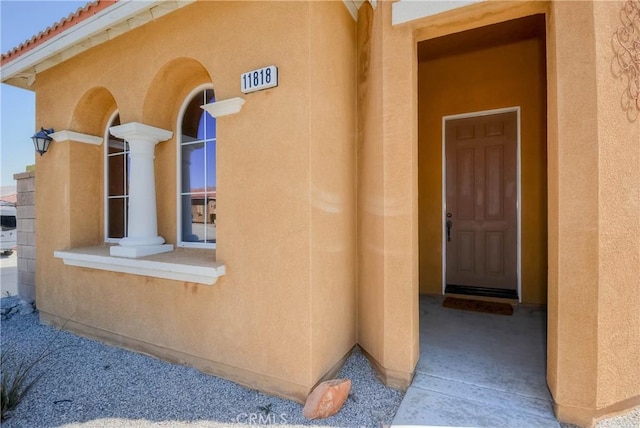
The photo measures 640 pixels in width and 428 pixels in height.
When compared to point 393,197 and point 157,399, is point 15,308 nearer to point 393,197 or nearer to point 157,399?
point 157,399

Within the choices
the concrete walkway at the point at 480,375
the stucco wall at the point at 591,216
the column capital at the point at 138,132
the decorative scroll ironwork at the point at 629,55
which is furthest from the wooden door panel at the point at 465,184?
the column capital at the point at 138,132

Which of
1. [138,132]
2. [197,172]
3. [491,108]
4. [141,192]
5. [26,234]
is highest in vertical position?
[491,108]

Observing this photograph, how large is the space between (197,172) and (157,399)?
227 centimetres

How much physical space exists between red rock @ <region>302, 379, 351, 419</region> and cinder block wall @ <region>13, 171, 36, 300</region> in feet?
17.8

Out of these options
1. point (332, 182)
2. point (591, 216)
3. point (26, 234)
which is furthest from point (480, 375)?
point (26, 234)

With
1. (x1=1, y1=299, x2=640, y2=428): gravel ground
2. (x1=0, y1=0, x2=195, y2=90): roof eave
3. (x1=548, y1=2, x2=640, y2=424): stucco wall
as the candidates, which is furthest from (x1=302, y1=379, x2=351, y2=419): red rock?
(x1=0, y1=0, x2=195, y2=90): roof eave

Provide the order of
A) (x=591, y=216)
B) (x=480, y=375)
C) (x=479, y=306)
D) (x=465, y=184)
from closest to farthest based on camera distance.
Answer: (x=591, y=216)
(x=480, y=375)
(x=479, y=306)
(x=465, y=184)

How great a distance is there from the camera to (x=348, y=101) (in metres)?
2.96

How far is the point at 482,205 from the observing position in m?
4.62

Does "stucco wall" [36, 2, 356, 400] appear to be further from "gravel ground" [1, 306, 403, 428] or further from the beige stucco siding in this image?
"gravel ground" [1, 306, 403, 428]

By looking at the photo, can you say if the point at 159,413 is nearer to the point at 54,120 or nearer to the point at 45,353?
the point at 45,353

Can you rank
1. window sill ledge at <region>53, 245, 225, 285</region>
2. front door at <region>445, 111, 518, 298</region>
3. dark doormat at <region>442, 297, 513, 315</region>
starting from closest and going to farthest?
window sill ledge at <region>53, 245, 225, 285</region>, dark doormat at <region>442, 297, 513, 315</region>, front door at <region>445, 111, 518, 298</region>

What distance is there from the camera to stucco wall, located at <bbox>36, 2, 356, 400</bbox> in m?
2.38

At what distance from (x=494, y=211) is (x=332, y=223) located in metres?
3.14
